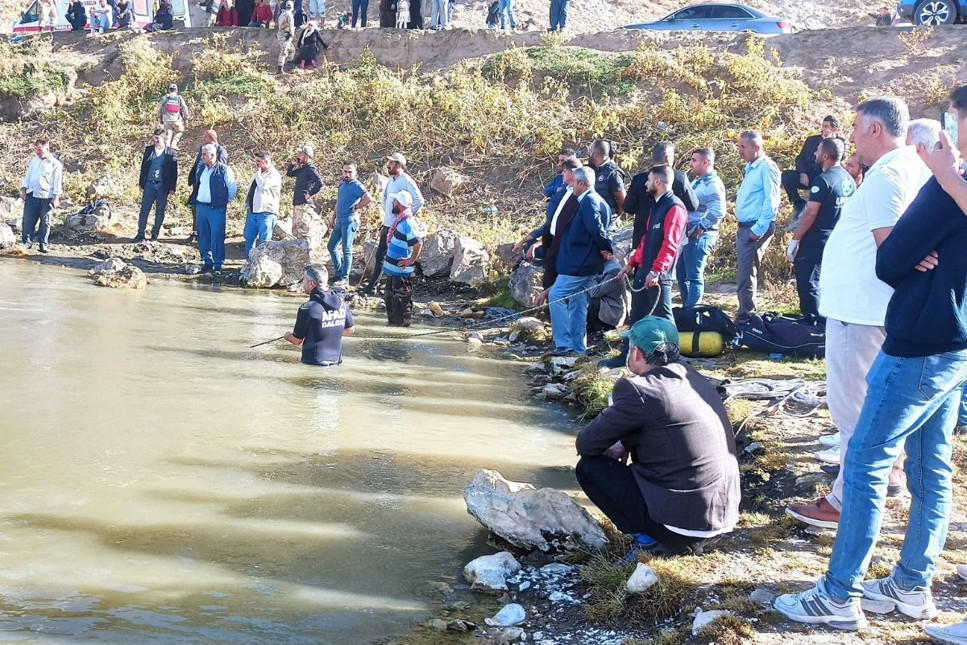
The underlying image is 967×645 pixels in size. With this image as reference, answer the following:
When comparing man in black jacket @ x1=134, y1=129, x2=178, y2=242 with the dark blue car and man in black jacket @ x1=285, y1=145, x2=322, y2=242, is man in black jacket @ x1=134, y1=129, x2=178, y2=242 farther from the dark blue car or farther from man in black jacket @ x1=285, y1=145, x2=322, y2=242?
the dark blue car

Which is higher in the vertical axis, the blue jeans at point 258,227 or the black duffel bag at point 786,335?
the blue jeans at point 258,227

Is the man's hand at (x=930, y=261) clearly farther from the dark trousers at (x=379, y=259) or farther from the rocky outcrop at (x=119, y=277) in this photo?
the rocky outcrop at (x=119, y=277)

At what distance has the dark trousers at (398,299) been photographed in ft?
38.1

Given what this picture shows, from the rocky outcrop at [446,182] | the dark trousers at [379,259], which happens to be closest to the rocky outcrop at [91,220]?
the dark trousers at [379,259]

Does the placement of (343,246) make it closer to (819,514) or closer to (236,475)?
(236,475)

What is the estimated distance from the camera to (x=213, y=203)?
49.7 ft

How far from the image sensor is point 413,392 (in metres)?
8.95

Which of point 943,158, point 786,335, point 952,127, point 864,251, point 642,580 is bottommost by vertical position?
point 642,580

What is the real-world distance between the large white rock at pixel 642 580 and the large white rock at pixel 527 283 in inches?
313

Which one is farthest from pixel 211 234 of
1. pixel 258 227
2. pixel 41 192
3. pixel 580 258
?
pixel 580 258

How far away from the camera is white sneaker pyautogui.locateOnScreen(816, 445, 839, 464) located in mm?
6098

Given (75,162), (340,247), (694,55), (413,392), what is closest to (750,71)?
(694,55)

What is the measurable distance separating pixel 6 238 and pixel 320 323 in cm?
942

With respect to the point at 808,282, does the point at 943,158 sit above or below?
above
